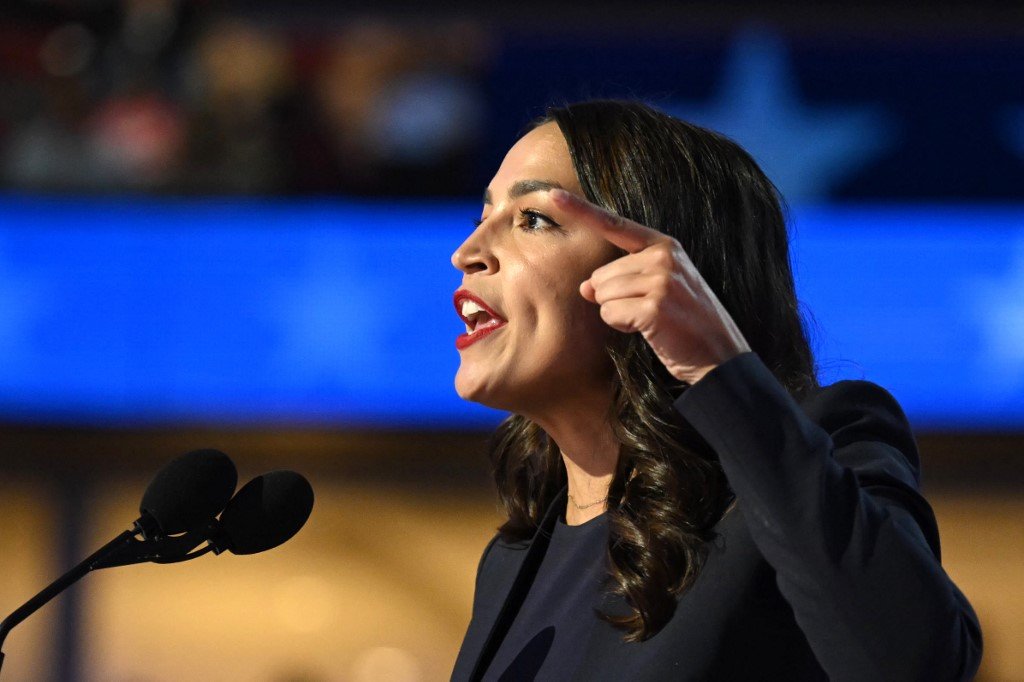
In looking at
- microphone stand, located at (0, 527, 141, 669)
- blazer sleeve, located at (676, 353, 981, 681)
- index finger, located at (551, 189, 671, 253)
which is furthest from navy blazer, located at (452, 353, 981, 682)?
microphone stand, located at (0, 527, 141, 669)

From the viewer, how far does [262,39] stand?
11.6 ft

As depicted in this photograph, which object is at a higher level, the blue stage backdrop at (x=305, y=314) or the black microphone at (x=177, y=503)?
the blue stage backdrop at (x=305, y=314)

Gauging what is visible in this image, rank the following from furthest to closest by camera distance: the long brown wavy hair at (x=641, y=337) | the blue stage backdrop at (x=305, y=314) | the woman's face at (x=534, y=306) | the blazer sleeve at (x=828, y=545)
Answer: the blue stage backdrop at (x=305, y=314), the woman's face at (x=534, y=306), the long brown wavy hair at (x=641, y=337), the blazer sleeve at (x=828, y=545)

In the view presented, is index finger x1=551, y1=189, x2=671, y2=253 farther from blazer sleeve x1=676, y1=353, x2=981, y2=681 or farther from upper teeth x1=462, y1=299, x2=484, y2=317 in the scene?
upper teeth x1=462, y1=299, x2=484, y2=317

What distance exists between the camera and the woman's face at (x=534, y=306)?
4.44 ft

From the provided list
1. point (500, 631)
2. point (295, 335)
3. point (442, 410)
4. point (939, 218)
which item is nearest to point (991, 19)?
point (939, 218)

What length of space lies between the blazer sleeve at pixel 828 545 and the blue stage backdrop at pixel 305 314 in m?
2.24

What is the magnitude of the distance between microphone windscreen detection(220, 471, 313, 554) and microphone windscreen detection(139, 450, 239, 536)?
0.11 feet

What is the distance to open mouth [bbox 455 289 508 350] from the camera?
1.38 metres

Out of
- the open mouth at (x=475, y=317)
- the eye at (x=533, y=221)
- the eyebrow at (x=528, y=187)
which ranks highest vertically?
the eyebrow at (x=528, y=187)

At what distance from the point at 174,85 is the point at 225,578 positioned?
1417 millimetres

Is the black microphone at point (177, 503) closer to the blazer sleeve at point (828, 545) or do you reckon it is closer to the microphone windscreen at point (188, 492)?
the microphone windscreen at point (188, 492)

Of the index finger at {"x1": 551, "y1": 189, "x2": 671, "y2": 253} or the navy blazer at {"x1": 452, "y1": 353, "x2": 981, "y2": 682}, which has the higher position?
the index finger at {"x1": 551, "y1": 189, "x2": 671, "y2": 253}

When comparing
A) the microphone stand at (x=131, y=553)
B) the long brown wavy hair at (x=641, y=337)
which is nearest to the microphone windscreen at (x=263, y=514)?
the microphone stand at (x=131, y=553)
